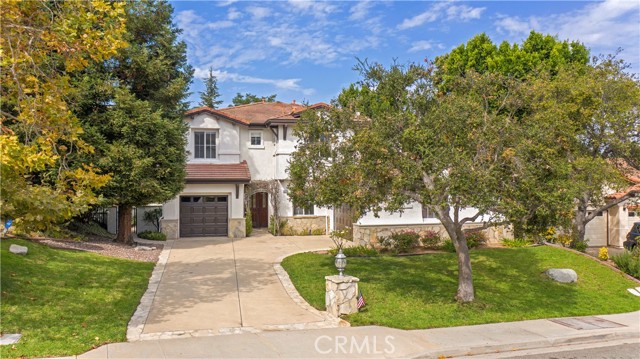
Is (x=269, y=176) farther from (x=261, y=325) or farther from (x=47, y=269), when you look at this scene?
(x=261, y=325)

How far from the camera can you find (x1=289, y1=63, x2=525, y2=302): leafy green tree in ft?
30.2

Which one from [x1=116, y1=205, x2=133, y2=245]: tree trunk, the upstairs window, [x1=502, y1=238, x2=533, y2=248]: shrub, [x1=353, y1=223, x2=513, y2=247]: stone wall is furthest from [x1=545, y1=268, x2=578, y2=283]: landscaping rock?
the upstairs window

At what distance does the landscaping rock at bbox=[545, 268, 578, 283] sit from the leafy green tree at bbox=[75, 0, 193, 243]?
1350 cm

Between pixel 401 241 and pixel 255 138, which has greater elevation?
pixel 255 138

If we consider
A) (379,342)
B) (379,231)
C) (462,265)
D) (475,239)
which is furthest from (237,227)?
(379,342)

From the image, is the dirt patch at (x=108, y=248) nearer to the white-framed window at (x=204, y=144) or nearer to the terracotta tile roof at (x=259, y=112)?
the white-framed window at (x=204, y=144)

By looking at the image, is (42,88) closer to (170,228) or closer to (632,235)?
(170,228)

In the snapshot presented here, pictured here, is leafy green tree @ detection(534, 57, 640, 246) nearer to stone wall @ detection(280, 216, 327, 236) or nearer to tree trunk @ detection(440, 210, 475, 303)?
tree trunk @ detection(440, 210, 475, 303)

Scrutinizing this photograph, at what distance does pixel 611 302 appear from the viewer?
38.4ft

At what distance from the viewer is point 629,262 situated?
1461 centimetres

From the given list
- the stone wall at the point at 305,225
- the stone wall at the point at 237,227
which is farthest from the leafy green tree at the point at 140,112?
the stone wall at the point at 305,225

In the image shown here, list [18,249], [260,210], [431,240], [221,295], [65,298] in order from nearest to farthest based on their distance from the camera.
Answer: [65,298], [221,295], [18,249], [431,240], [260,210]

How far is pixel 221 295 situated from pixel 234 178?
11018 millimetres

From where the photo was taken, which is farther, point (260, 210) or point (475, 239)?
Answer: point (260, 210)
